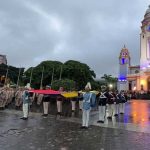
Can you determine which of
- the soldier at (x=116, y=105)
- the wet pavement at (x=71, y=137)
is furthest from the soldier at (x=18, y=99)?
the wet pavement at (x=71, y=137)

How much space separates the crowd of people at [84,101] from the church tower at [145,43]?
1993 inches

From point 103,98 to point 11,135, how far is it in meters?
6.50

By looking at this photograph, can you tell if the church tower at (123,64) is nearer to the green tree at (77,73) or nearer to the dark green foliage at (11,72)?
the green tree at (77,73)

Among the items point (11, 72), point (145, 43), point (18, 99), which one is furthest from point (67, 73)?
point (18, 99)

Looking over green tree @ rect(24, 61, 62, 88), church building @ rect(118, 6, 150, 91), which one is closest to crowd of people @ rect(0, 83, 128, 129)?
green tree @ rect(24, 61, 62, 88)

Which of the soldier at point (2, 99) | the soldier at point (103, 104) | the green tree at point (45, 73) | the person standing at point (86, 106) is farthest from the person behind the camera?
the green tree at point (45, 73)

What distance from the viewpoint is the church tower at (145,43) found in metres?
72.3

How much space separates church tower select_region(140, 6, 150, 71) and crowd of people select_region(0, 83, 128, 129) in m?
50.6

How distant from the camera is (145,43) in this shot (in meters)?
72.9

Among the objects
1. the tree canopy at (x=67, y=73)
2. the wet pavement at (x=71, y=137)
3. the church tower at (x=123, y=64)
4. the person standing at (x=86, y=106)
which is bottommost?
the wet pavement at (x=71, y=137)

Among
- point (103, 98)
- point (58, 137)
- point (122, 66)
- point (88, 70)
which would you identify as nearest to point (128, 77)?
point (122, 66)

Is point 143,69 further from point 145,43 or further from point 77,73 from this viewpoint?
point 77,73

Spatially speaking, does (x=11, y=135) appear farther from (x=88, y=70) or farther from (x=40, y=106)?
(x=88, y=70)

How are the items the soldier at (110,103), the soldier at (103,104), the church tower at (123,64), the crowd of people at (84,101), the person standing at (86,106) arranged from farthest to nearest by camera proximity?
the church tower at (123,64), the soldier at (110,103), the soldier at (103,104), the crowd of people at (84,101), the person standing at (86,106)
